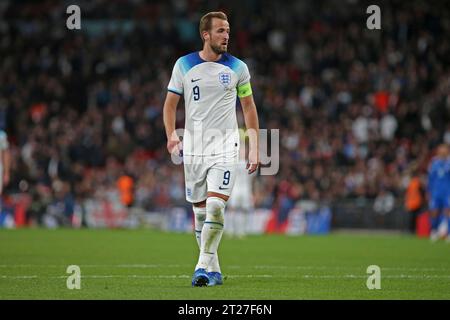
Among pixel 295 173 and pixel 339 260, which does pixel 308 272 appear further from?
pixel 295 173

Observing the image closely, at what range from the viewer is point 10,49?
125 feet

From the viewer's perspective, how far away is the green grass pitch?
10.4 metres

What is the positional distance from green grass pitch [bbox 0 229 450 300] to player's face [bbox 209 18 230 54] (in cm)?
269

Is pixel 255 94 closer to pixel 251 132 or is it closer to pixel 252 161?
pixel 251 132

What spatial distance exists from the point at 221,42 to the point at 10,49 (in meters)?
28.4

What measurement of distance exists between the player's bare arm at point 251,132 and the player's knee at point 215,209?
49cm

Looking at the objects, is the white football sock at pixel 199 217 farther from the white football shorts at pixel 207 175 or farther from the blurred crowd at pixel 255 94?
the blurred crowd at pixel 255 94

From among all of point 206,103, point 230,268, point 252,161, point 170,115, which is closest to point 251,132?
point 252,161

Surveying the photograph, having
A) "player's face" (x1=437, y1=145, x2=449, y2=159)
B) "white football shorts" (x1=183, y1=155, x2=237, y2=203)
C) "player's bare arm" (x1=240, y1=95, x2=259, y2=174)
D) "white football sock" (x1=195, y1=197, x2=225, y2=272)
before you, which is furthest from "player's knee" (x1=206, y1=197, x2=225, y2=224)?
"player's face" (x1=437, y1=145, x2=449, y2=159)

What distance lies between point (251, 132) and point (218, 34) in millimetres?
1171

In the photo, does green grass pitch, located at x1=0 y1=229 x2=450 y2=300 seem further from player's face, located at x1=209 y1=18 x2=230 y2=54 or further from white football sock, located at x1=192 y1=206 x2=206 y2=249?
player's face, located at x1=209 y1=18 x2=230 y2=54

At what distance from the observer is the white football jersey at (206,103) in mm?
11336

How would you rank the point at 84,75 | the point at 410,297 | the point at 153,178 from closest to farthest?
the point at 410,297, the point at 153,178, the point at 84,75
